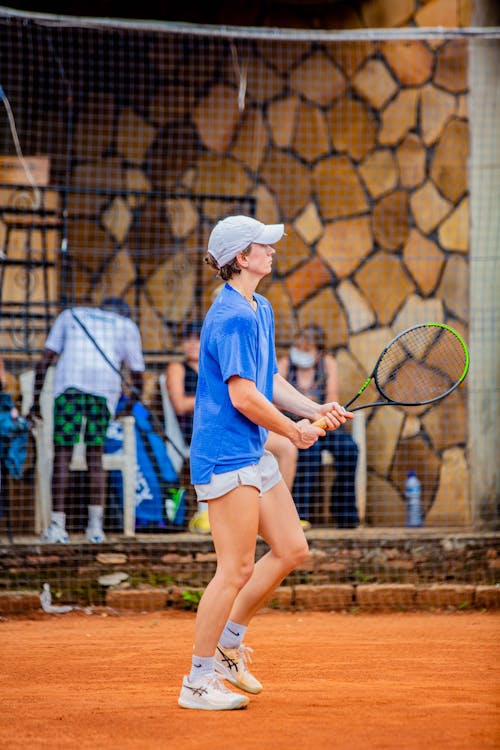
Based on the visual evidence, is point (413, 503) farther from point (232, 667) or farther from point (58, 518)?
point (232, 667)

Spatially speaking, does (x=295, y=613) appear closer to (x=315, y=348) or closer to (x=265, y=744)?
(x=315, y=348)

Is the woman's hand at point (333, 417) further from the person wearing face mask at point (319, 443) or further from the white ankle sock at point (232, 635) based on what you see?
the person wearing face mask at point (319, 443)

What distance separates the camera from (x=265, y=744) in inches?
160

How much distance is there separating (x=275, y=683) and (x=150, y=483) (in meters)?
3.89

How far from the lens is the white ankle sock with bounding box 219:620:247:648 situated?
4.81 meters

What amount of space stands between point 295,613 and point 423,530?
1.67 m

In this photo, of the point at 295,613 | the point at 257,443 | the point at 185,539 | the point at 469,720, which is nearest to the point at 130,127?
the point at 185,539

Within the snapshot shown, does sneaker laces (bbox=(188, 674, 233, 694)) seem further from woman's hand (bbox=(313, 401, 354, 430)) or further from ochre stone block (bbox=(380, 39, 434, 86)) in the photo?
ochre stone block (bbox=(380, 39, 434, 86))

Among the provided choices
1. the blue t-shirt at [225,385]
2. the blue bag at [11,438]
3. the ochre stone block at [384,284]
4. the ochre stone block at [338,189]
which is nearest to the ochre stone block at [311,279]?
the ochre stone block at [384,284]

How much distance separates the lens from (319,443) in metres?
9.19

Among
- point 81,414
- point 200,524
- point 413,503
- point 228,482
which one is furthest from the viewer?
point 413,503

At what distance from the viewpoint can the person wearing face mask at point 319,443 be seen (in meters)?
8.98

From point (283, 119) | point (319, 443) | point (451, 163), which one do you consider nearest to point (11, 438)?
point (319, 443)

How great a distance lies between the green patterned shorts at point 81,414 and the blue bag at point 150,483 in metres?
0.32
